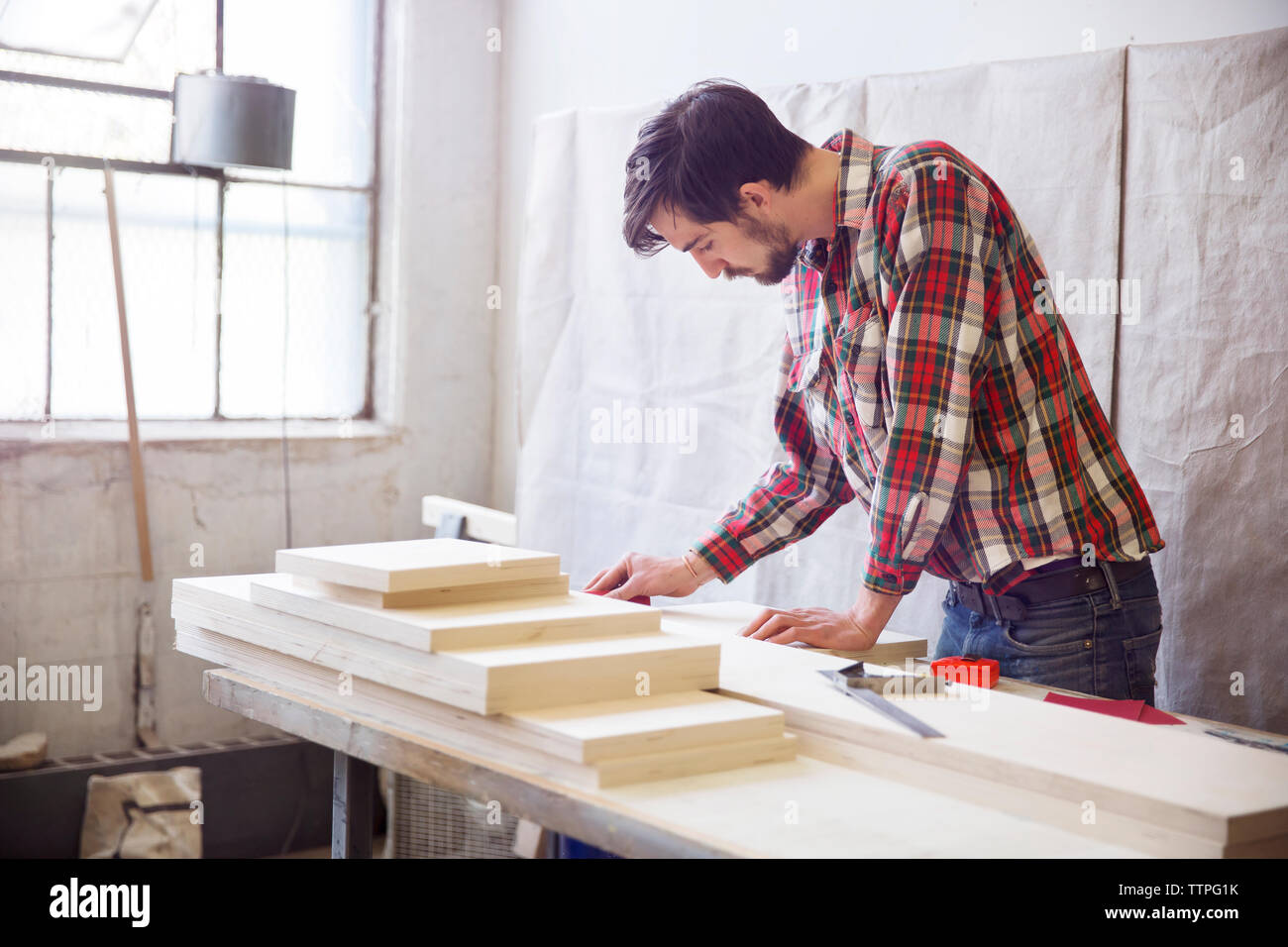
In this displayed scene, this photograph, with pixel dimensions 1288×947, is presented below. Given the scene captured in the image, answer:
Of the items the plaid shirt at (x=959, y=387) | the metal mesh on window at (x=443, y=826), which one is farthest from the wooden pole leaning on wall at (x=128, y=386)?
the plaid shirt at (x=959, y=387)

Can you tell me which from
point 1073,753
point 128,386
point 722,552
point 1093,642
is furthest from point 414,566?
point 128,386

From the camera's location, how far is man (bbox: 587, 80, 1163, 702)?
4.85 ft

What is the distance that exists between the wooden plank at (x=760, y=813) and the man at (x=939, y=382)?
17.4 inches

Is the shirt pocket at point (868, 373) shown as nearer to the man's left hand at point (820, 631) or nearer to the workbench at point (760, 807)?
the man's left hand at point (820, 631)

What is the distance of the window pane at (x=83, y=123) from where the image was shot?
320 cm

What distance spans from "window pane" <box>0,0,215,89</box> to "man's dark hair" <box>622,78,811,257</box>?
232 cm

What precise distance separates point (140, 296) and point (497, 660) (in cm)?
260

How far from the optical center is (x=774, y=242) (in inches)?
65.9

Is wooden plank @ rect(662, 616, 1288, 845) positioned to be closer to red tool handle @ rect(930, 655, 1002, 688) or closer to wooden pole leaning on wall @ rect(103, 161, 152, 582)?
red tool handle @ rect(930, 655, 1002, 688)

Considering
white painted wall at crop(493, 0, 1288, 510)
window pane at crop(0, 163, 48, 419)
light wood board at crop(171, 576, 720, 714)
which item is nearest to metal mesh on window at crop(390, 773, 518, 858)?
white painted wall at crop(493, 0, 1288, 510)

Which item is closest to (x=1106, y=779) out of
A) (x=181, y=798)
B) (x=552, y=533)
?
(x=552, y=533)

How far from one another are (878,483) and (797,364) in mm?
372
